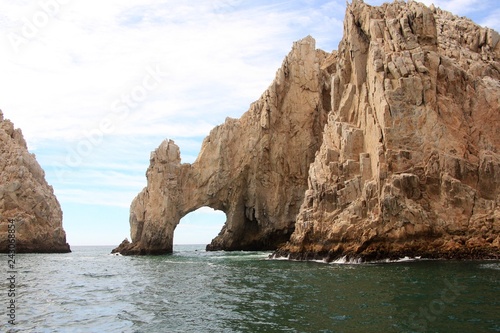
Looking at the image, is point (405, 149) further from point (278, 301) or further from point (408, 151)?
point (278, 301)

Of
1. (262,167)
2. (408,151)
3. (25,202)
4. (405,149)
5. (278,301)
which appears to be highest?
(262,167)

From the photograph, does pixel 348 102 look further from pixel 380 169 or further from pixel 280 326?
pixel 280 326

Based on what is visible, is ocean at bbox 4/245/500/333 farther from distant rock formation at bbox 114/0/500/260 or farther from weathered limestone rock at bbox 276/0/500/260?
distant rock formation at bbox 114/0/500/260

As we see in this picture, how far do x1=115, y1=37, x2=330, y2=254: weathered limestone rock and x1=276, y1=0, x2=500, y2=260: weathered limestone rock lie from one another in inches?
654

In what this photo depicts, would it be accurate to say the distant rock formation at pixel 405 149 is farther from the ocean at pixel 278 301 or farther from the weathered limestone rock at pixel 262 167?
the ocean at pixel 278 301

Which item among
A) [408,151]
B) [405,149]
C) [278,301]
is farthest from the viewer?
[405,149]

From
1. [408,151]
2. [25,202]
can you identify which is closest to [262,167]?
[408,151]

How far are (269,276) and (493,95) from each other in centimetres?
3046

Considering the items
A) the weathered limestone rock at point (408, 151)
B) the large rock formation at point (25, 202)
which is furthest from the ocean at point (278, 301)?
the large rock formation at point (25, 202)

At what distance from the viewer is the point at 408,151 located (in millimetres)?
46250

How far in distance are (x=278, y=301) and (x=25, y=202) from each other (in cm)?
6883

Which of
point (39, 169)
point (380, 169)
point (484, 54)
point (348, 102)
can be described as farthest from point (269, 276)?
point (39, 169)

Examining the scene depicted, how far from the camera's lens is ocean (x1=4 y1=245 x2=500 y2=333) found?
768 inches

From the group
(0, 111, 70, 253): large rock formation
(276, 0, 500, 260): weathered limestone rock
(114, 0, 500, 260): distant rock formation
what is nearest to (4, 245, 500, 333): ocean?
(276, 0, 500, 260): weathered limestone rock
